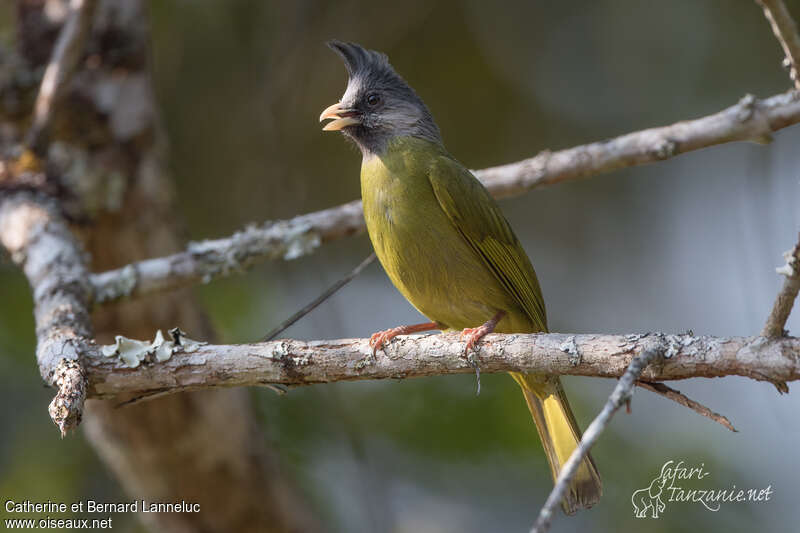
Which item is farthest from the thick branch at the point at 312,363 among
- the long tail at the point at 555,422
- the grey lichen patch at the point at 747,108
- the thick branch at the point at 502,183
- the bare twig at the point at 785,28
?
the grey lichen patch at the point at 747,108

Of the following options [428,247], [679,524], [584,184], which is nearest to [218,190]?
[584,184]

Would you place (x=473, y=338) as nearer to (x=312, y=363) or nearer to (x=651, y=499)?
(x=312, y=363)

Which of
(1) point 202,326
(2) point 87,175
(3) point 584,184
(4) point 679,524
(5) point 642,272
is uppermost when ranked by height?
(3) point 584,184

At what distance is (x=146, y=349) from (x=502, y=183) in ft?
6.00

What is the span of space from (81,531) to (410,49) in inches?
Result: 175

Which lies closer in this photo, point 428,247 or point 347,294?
point 428,247

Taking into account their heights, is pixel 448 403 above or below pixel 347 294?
below

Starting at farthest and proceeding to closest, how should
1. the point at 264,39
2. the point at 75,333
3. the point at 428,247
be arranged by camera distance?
1. the point at 264,39
2. the point at 428,247
3. the point at 75,333

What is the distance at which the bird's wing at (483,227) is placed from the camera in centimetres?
330

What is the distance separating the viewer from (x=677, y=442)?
504 cm

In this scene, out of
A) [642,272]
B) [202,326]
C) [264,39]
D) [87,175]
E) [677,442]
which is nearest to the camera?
[87,175]

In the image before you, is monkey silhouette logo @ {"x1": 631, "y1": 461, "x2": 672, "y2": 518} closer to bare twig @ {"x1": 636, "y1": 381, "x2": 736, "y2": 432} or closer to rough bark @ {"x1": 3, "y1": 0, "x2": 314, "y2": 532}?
rough bark @ {"x1": 3, "y1": 0, "x2": 314, "y2": 532}

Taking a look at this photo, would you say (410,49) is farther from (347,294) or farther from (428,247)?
(428,247)

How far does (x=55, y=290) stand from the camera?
10.3 feet
